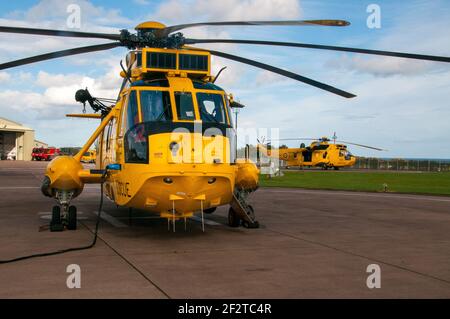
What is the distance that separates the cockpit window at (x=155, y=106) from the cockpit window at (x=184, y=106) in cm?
18

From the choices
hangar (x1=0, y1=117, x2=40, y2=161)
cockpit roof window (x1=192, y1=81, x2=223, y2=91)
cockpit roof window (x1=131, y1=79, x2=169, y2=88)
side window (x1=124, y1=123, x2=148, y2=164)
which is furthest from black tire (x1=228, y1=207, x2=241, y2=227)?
hangar (x1=0, y1=117, x2=40, y2=161)

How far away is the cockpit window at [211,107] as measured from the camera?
9984 mm

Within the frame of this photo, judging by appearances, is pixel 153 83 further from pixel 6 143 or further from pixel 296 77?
pixel 6 143

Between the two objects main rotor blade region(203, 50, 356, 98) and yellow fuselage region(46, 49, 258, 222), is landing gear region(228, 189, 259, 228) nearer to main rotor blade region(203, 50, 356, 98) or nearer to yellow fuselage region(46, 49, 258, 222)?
yellow fuselage region(46, 49, 258, 222)

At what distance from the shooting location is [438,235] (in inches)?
436

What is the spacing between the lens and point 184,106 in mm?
9789

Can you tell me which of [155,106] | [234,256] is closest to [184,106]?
[155,106]

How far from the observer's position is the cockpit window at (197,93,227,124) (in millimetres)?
9984

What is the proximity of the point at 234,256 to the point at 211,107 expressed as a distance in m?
3.28

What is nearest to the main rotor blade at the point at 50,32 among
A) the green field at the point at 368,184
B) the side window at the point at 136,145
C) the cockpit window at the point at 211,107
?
the side window at the point at 136,145

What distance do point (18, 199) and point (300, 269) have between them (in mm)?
14145

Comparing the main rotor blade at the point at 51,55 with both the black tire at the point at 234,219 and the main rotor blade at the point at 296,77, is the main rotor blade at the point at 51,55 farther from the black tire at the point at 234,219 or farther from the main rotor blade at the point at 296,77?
the black tire at the point at 234,219
